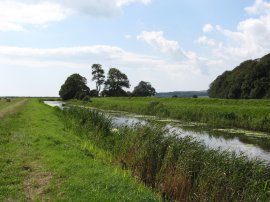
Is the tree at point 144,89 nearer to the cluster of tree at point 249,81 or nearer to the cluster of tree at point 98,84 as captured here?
the cluster of tree at point 98,84

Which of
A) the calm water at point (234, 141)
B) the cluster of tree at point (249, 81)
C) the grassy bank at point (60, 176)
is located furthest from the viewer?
the cluster of tree at point (249, 81)

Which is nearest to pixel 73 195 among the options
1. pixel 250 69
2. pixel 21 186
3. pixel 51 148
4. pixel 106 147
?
pixel 21 186

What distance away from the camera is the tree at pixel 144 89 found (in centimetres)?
13825

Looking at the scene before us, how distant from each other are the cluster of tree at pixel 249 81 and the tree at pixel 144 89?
190ft

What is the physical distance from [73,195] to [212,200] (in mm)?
3753

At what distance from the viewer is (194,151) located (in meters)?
13.1

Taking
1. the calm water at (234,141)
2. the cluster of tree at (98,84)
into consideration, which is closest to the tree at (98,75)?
the cluster of tree at (98,84)

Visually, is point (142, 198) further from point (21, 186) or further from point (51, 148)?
point (51, 148)

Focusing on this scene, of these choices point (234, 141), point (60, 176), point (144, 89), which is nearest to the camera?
point (60, 176)

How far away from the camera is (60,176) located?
11703 mm

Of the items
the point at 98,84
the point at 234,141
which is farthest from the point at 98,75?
the point at 234,141

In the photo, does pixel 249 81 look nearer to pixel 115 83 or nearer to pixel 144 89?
pixel 115 83

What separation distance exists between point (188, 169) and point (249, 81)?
58.8m

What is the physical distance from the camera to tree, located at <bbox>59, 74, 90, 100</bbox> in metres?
118
